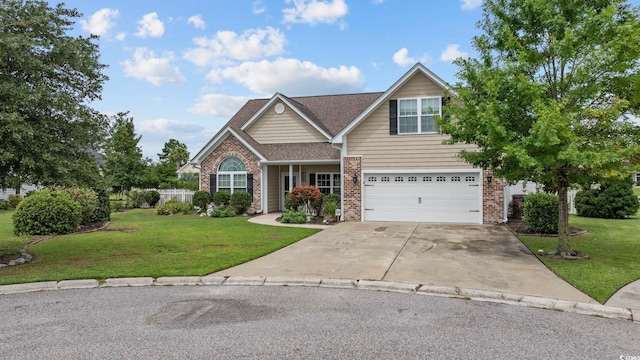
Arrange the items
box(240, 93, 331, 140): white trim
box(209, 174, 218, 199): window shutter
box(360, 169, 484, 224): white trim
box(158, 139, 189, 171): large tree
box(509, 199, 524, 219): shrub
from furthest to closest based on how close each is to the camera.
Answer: box(158, 139, 189, 171): large tree
box(240, 93, 331, 140): white trim
box(209, 174, 218, 199): window shutter
box(509, 199, 524, 219): shrub
box(360, 169, 484, 224): white trim

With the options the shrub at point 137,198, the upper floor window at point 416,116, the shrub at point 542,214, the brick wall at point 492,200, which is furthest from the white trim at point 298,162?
the shrub at point 137,198

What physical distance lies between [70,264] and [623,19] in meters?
13.2

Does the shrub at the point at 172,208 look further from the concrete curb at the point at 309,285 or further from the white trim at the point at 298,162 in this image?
the concrete curb at the point at 309,285

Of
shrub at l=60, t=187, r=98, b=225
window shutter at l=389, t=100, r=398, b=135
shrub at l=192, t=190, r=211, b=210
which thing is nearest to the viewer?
shrub at l=60, t=187, r=98, b=225

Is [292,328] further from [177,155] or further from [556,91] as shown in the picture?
[177,155]

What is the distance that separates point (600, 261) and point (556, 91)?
394 cm

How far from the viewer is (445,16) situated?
48.2ft

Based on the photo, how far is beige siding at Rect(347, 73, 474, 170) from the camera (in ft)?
54.1

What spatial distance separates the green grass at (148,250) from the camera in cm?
799

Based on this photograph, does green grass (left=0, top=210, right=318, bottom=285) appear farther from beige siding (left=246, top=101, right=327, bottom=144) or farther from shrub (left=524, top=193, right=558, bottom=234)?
beige siding (left=246, top=101, right=327, bottom=144)

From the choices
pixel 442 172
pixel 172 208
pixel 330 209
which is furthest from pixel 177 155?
pixel 442 172

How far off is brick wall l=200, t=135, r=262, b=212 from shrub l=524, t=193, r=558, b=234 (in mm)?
12588

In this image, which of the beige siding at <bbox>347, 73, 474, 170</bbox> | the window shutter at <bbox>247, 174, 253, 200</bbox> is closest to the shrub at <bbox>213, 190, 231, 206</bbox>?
the window shutter at <bbox>247, 174, 253, 200</bbox>

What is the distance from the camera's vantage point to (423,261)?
902 cm
